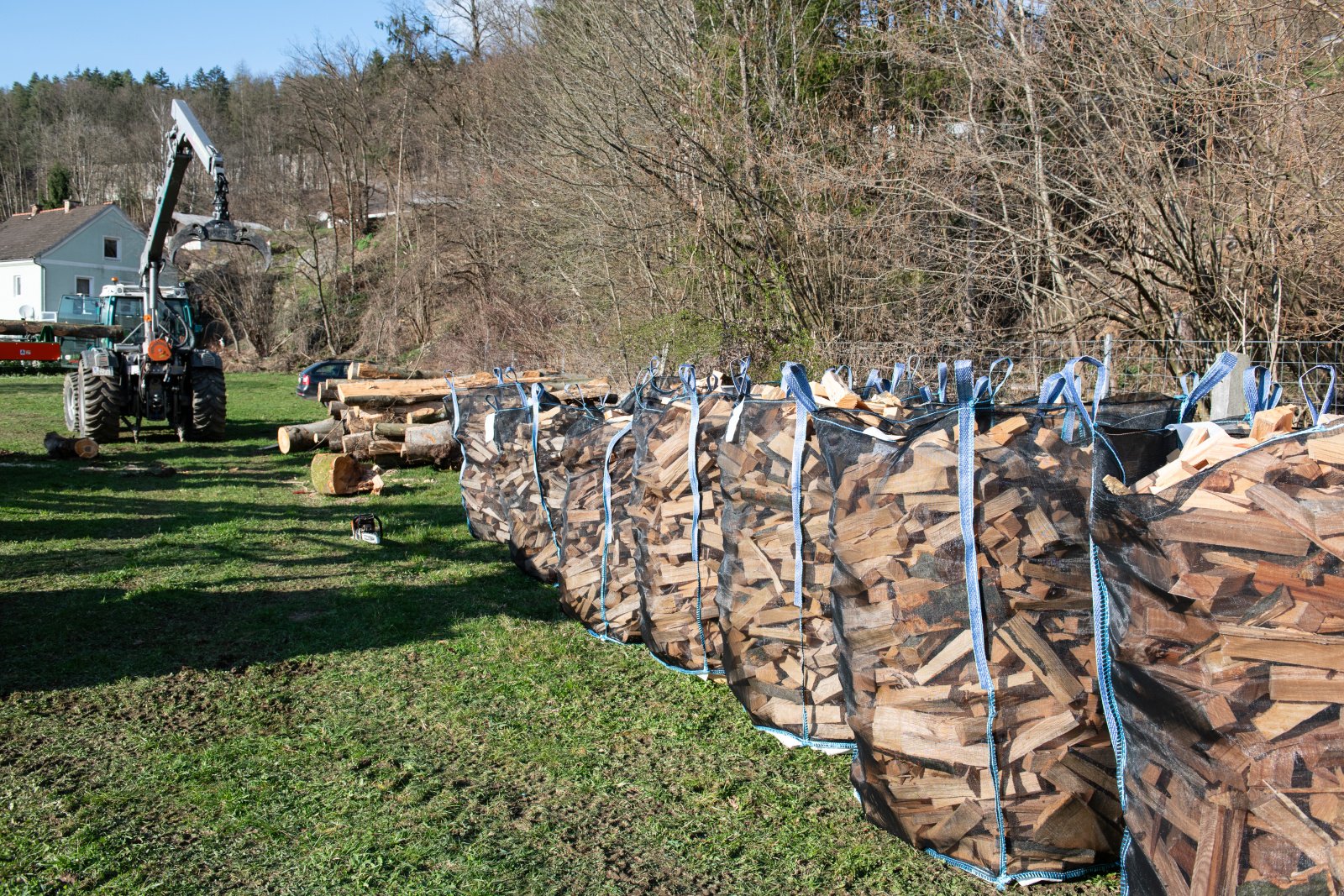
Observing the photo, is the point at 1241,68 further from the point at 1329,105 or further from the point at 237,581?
the point at 237,581

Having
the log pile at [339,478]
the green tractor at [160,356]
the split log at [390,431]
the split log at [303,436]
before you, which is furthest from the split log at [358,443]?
the green tractor at [160,356]

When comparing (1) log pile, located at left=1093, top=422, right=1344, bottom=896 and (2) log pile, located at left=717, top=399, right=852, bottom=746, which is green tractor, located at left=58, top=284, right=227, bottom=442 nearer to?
(2) log pile, located at left=717, top=399, right=852, bottom=746

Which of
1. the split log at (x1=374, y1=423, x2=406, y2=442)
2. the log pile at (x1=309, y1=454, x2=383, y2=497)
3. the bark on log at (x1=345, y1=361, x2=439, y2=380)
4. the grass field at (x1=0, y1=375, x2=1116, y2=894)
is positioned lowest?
the grass field at (x1=0, y1=375, x2=1116, y2=894)

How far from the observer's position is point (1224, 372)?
3510 mm

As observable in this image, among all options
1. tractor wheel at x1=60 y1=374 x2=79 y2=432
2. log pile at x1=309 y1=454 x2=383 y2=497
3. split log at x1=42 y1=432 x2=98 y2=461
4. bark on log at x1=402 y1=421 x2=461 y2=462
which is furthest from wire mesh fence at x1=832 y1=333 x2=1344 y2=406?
tractor wheel at x1=60 y1=374 x2=79 y2=432

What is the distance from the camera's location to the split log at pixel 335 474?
36.5 feet

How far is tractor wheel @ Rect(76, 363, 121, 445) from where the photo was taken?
14594 mm

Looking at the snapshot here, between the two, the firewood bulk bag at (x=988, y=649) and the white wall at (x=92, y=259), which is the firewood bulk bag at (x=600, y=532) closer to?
the firewood bulk bag at (x=988, y=649)

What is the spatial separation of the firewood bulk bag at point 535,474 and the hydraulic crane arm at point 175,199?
763 centimetres

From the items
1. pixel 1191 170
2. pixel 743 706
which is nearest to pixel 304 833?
pixel 743 706

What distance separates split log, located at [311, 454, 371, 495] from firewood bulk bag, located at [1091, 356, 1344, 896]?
9623 mm

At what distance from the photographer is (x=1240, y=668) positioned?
2.46 m

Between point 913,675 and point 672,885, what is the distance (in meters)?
1.07

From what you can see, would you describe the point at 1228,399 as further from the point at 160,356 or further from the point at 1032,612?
the point at 160,356
